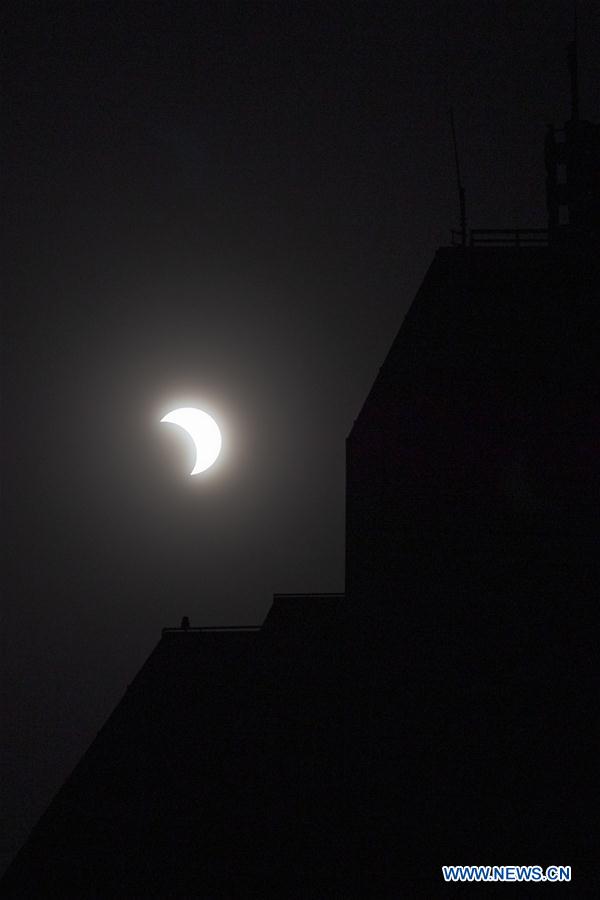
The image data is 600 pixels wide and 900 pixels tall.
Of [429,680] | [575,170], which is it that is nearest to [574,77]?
[575,170]

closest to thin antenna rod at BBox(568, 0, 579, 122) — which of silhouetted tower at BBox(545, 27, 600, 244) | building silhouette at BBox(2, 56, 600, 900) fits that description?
silhouetted tower at BBox(545, 27, 600, 244)

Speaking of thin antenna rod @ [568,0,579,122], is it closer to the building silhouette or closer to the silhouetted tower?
the silhouetted tower

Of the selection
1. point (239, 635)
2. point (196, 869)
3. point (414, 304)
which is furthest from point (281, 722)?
point (414, 304)

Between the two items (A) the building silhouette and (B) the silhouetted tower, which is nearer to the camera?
(A) the building silhouette

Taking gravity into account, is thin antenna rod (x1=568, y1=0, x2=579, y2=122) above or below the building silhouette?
above

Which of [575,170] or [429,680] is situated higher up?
[575,170]

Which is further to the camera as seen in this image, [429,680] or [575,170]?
[575,170]

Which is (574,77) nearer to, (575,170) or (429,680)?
(575,170)

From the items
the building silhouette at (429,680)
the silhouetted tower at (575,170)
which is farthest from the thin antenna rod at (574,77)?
the building silhouette at (429,680)
